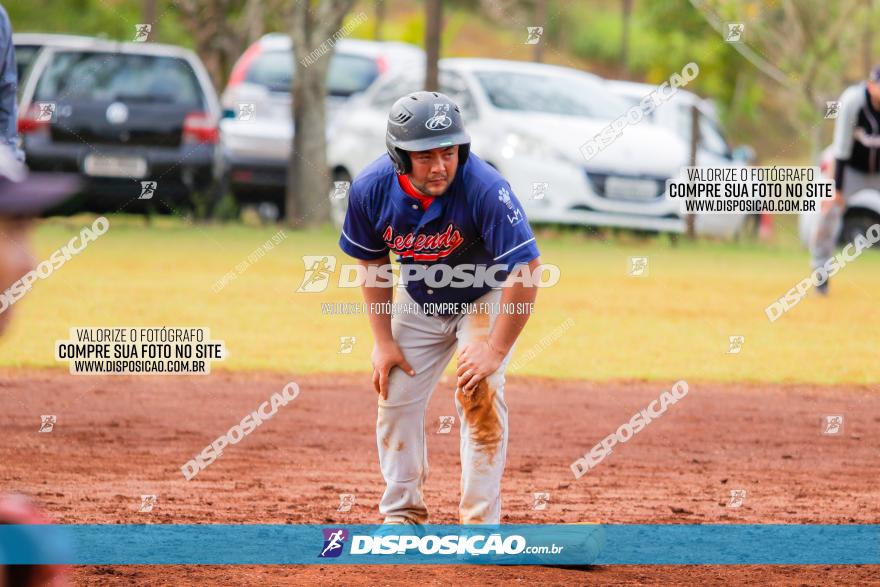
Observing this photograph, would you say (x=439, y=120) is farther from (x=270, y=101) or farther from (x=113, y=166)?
(x=270, y=101)

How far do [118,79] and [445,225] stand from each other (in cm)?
1226

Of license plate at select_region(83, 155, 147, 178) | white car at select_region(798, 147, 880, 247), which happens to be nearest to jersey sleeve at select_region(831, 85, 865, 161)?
white car at select_region(798, 147, 880, 247)

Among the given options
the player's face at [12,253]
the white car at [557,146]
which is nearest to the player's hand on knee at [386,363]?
the player's face at [12,253]

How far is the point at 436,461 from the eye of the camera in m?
7.80

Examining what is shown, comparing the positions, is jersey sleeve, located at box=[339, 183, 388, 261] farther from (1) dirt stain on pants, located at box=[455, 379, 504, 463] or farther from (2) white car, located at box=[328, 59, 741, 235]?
(2) white car, located at box=[328, 59, 741, 235]

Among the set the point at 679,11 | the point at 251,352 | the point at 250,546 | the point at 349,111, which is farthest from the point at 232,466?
the point at 679,11

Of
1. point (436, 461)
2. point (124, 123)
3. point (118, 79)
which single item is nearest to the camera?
point (436, 461)

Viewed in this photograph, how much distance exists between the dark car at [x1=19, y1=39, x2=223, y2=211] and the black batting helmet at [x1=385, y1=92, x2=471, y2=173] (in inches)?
449

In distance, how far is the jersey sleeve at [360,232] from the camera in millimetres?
5770

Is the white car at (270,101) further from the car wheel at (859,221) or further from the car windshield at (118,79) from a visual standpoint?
the car wheel at (859,221)

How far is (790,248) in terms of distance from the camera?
18609 millimetres

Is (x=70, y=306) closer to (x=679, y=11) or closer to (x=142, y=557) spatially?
(x=142, y=557)

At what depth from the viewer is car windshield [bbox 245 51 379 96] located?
796 inches

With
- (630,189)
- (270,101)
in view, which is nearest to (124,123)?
(270,101)
